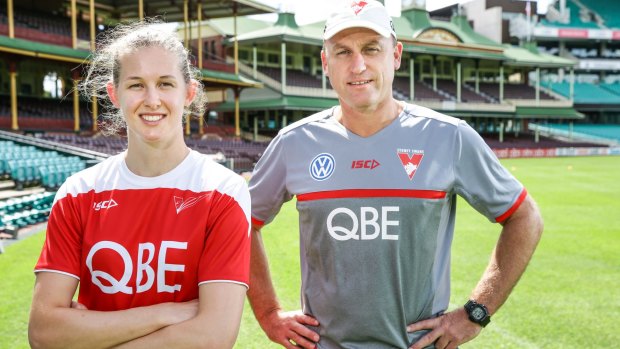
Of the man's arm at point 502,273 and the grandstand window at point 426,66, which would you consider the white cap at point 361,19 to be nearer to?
the man's arm at point 502,273

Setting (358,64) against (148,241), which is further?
(358,64)

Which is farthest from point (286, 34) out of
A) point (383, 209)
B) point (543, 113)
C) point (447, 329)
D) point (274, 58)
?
point (447, 329)

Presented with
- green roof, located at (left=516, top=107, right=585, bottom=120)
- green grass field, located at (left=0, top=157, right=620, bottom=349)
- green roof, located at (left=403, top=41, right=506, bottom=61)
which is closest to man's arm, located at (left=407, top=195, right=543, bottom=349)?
green grass field, located at (left=0, top=157, right=620, bottom=349)

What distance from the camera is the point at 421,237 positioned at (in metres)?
2.62

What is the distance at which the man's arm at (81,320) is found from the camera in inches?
91.0

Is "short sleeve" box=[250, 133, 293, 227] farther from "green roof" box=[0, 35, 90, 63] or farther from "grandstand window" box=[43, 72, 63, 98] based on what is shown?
"grandstand window" box=[43, 72, 63, 98]

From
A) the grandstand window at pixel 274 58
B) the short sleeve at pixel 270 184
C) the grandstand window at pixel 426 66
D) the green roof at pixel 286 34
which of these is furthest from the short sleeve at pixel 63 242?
the grandstand window at pixel 426 66

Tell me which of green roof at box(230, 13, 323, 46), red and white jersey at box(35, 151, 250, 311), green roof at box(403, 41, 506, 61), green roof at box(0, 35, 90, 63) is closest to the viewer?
red and white jersey at box(35, 151, 250, 311)

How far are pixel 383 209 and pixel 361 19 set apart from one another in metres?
0.89

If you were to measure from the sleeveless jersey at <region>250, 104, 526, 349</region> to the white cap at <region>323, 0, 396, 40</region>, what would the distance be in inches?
16.4

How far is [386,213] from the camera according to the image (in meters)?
2.60

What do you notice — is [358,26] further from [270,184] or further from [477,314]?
[477,314]

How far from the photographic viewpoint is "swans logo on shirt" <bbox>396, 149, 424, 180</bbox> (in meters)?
2.64

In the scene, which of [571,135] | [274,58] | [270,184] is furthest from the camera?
[571,135]
